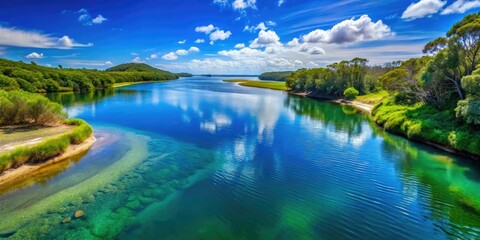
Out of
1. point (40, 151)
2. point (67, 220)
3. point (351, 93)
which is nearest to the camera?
point (67, 220)

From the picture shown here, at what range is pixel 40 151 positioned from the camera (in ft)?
70.1

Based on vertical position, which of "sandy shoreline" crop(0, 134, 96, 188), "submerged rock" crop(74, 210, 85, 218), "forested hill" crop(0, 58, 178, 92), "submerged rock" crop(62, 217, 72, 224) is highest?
"forested hill" crop(0, 58, 178, 92)

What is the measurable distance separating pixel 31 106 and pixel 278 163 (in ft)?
97.6

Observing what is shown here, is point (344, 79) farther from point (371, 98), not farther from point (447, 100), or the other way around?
point (447, 100)

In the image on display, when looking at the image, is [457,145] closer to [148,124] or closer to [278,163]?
[278,163]

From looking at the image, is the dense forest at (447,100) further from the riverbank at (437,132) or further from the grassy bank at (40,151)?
the grassy bank at (40,151)

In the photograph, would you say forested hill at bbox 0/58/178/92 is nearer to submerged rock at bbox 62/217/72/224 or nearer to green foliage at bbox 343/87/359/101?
submerged rock at bbox 62/217/72/224

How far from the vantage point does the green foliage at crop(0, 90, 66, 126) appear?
2902cm

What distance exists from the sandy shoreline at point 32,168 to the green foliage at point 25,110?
27.1 feet

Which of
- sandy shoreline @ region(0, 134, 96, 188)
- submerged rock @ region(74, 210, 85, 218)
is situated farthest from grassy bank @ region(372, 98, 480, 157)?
sandy shoreline @ region(0, 134, 96, 188)

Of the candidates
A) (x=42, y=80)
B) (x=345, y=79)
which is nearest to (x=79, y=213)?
(x=345, y=79)

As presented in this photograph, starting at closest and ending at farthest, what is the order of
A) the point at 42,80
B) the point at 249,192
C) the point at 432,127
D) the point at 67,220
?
the point at 67,220
the point at 249,192
the point at 432,127
the point at 42,80

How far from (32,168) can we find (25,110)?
45.4 ft

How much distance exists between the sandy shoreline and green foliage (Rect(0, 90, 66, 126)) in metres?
8.25
